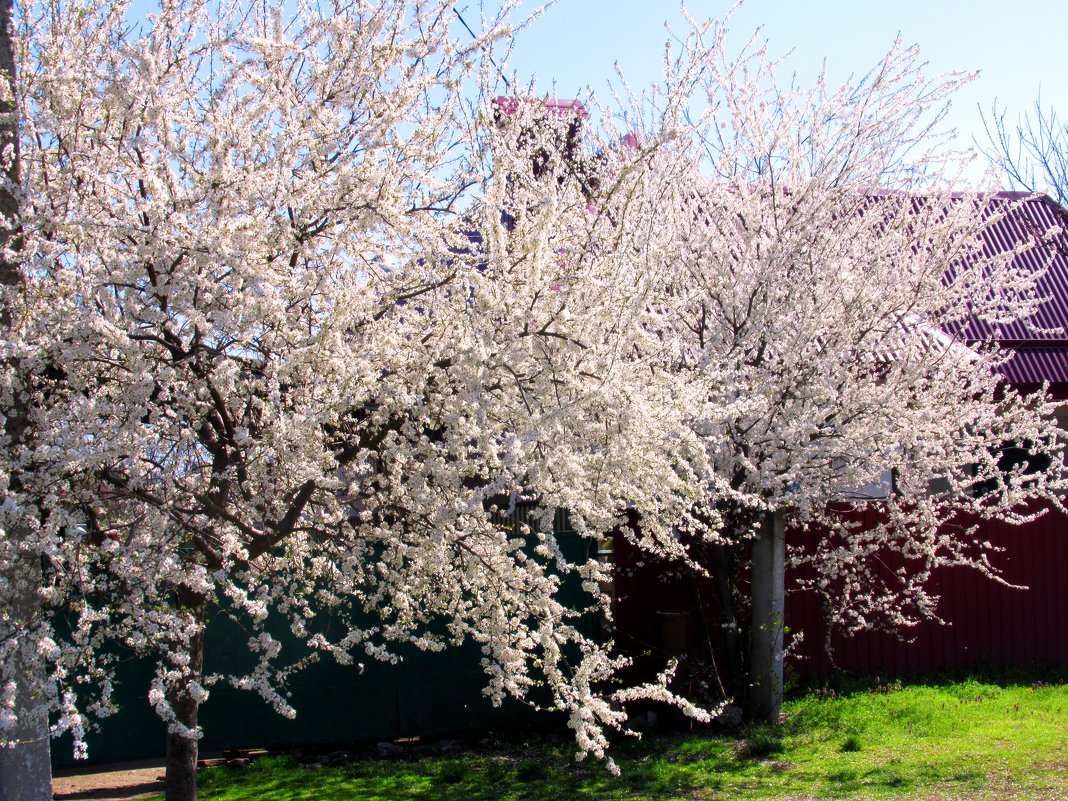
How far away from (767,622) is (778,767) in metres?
1.35

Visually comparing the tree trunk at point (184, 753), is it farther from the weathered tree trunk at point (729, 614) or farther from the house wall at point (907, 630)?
the weathered tree trunk at point (729, 614)

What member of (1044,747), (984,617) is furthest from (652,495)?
(984,617)

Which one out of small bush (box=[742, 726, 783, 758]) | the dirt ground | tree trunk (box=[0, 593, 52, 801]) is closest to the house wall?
small bush (box=[742, 726, 783, 758])

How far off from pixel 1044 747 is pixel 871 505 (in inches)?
101

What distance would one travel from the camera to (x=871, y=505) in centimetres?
935

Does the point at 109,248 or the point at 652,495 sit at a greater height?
the point at 109,248

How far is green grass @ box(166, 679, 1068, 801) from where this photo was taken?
6535mm

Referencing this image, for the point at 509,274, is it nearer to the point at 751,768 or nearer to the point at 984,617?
the point at 751,768

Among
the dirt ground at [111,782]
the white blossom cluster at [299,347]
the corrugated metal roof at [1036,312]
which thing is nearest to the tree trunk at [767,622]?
the white blossom cluster at [299,347]

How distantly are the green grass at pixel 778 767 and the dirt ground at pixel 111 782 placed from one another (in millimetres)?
400

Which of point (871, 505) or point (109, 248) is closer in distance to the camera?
point (109, 248)

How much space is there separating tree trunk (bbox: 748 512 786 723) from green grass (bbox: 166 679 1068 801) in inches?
10.1

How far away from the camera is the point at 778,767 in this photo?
23.3 feet

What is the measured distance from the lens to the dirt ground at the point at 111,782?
683 cm
